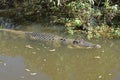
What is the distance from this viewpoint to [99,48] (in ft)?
31.6

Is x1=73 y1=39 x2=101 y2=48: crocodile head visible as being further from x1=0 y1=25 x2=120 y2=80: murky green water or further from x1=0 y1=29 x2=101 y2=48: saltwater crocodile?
x1=0 y1=25 x2=120 y2=80: murky green water

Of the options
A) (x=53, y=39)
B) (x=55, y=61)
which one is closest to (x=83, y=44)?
(x=53, y=39)

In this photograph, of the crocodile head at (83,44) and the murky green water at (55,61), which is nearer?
the murky green water at (55,61)

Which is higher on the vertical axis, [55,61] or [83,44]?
[83,44]

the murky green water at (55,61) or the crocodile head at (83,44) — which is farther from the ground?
the crocodile head at (83,44)

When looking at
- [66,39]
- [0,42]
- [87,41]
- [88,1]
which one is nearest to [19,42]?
[0,42]

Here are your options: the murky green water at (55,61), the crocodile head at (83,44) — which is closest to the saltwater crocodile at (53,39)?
the crocodile head at (83,44)

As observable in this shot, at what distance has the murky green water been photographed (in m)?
7.84

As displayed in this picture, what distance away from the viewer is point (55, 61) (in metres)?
8.70

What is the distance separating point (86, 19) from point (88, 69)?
10.5ft

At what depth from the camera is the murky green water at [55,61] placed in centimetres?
784

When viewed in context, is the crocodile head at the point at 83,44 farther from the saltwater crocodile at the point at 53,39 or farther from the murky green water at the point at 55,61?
the murky green water at the point at 55,61

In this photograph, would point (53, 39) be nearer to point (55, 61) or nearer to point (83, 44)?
point (83, 44)

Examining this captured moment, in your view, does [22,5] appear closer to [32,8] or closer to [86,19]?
[32,8]
